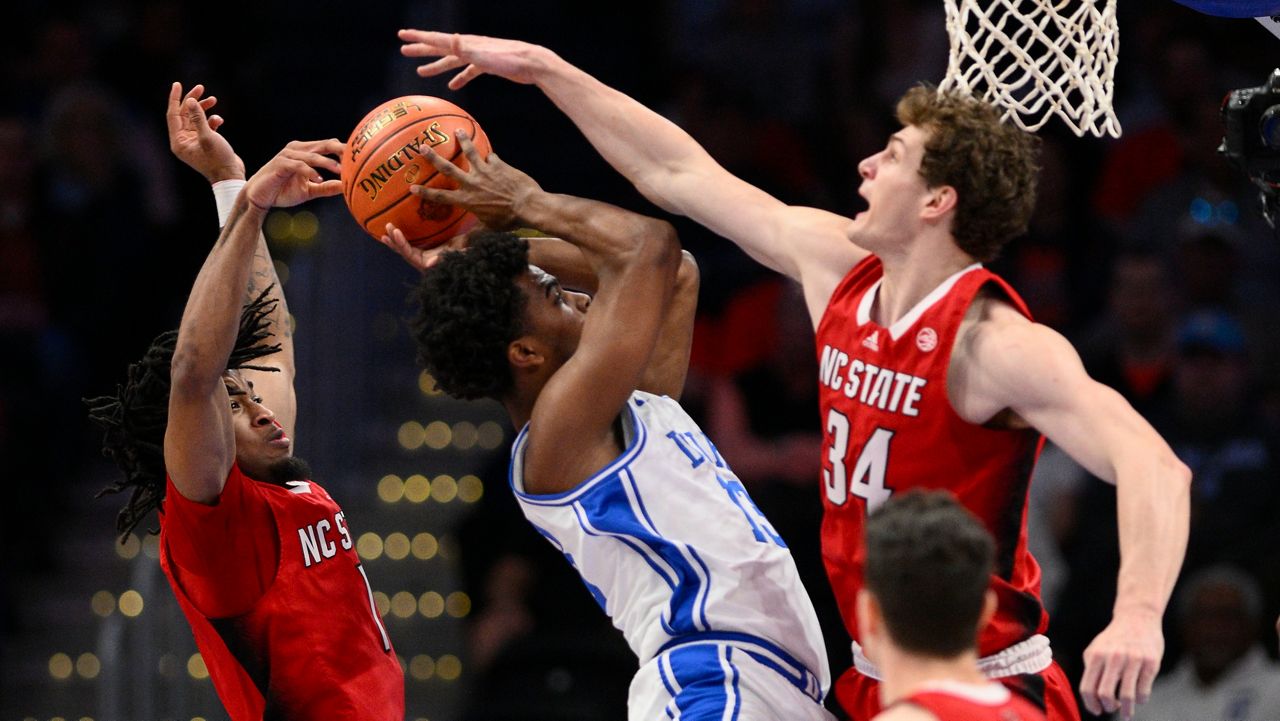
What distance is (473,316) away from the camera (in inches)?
172

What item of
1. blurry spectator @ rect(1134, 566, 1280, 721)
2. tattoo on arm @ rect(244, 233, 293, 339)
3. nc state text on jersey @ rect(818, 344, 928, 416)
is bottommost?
blurry spectator @ rect(1134, 566, 1280, 721)

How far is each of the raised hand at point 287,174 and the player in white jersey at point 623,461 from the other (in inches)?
13.6

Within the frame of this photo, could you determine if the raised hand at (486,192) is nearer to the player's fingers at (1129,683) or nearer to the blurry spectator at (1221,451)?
the player's fingers at (1129,683)

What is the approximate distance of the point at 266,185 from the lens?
180 inches

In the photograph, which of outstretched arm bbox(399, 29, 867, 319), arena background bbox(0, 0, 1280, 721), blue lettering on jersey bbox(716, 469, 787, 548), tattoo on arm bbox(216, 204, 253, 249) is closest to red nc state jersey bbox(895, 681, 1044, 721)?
blue lettering on jersey bbox(716, 469, 787, 548)

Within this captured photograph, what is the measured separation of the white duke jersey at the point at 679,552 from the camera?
169 inches

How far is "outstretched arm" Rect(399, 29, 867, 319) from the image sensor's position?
14.8 ft

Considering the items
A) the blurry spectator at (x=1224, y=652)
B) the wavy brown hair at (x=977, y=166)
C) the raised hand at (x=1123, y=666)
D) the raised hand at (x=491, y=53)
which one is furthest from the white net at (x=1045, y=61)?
the blurry spectator at (x=1224, y=652)

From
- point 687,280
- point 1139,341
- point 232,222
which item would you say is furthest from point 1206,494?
point 232,222

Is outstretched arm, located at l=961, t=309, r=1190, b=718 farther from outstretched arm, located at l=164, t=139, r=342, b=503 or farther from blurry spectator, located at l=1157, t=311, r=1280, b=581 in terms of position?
blurry spectator, located at l=1157, t=311, r=1280, b=581

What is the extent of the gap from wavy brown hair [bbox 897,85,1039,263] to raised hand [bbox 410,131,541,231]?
3.21ft

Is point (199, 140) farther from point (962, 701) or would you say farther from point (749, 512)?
point (962, 701)

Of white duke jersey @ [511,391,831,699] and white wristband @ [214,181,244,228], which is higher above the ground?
white wristband @ [214,181,244,228]

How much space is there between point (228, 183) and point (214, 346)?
1.08 metres
